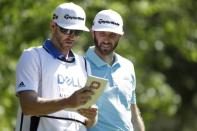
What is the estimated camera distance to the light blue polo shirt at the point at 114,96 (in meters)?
9.09

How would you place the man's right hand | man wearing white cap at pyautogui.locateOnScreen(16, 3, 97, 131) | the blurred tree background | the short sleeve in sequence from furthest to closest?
the blurred tree background, the short sleeve, man wearing white cap at pyautogui.locateOnScreen(16, 3, 97, 131), the man's right hand

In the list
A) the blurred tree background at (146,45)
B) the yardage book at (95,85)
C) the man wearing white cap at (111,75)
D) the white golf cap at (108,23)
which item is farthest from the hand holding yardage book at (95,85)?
the blurred tree background at (146,45)

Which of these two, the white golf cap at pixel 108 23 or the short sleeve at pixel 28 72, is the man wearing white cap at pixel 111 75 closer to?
the white golf cap at pixel 108 23

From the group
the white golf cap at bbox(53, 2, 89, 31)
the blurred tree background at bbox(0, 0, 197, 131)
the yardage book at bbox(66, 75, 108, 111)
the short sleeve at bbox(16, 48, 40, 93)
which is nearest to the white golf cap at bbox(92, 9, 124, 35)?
the white golf cap at bbox(53, 2, 89, 31)

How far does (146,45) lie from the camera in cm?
2061

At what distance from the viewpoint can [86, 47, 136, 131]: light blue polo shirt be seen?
9.09 m

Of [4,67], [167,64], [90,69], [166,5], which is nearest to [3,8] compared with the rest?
[4,67]

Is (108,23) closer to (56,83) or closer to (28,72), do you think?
(56,83)

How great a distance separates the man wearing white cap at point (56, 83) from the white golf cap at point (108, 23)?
680 millimetres

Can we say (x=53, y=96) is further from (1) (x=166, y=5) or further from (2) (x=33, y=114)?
(1) (x=166, y=5)

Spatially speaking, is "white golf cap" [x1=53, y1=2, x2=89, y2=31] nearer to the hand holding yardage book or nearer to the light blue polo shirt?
the hand holding yardage book

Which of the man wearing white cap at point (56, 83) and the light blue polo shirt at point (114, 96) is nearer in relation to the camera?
the man wearing white cap at point (56, 83)

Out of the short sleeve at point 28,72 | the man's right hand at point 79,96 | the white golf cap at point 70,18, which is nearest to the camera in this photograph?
the man's right hand at point 79,96

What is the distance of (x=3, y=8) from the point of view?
15.0 metres
